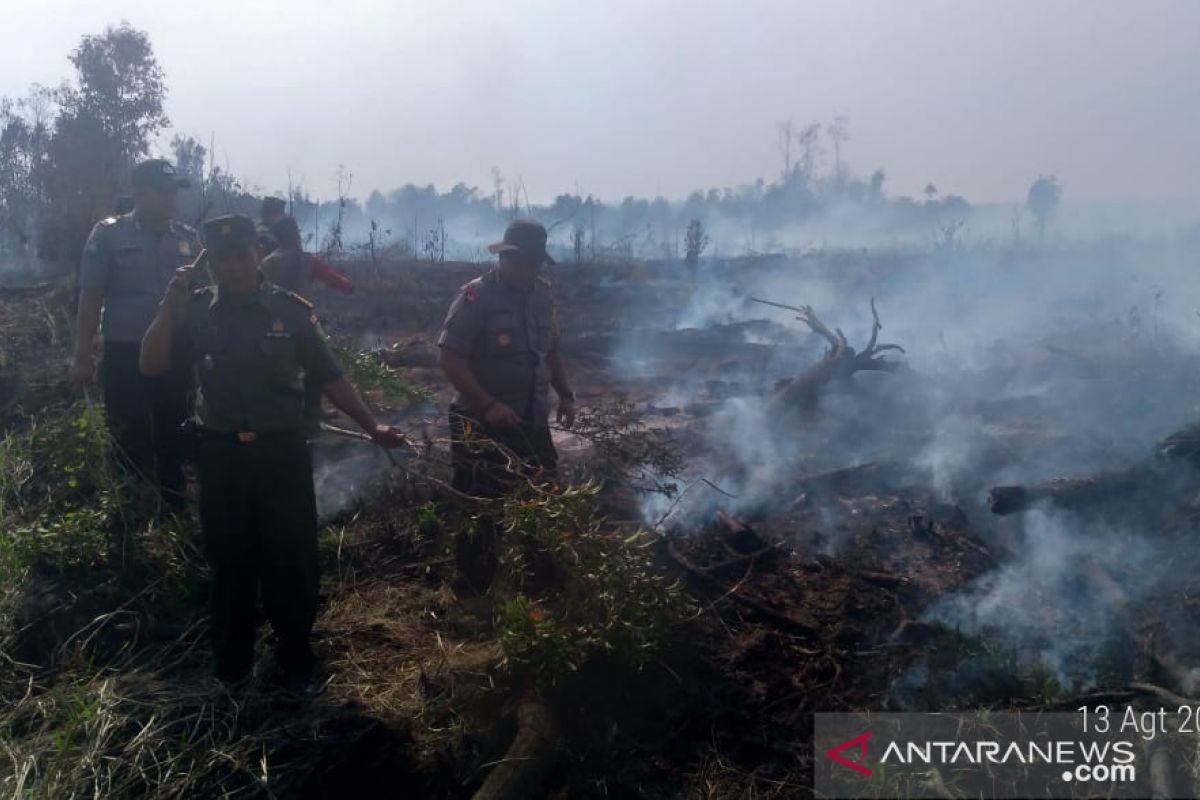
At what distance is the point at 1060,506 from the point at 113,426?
237 inches

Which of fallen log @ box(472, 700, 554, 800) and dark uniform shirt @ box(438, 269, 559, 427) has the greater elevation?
dark uniform shirt @ box(438, 269, 559, 427)

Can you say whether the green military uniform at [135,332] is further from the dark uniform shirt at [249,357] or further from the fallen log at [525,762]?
the fallen log at [525,762]

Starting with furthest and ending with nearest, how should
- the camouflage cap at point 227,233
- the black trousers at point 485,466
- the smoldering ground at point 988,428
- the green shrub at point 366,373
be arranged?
the green shrub at point 366,373, the smoldering ground at point 988,428, the black trousers at point 485,466, the camouflage cap at point 227,233

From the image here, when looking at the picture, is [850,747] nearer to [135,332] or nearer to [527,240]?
[527,240]

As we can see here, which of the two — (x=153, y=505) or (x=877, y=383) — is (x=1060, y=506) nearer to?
(x=877, y=383)

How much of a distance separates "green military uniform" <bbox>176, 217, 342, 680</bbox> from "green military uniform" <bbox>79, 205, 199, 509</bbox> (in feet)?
4.66

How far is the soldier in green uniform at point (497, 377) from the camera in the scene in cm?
416

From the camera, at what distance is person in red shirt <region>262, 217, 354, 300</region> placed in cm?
575

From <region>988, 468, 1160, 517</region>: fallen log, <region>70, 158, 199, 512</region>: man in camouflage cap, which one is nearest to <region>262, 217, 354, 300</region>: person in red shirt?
<region>70, 158, 199, 512</region>: man in camouflage cap

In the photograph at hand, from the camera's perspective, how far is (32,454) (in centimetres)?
534

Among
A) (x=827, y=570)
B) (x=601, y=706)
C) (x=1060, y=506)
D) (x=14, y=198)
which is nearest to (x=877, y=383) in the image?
(x=1060, y=506)

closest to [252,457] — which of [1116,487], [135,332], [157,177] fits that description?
[135,332]

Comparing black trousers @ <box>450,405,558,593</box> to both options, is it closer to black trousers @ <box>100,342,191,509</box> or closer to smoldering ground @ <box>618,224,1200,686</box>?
smoldering ground @ <box>618,224,1200,686</box>

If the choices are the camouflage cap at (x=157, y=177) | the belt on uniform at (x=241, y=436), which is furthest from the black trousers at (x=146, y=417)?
the belt on uniform at (x=241, y=436)
